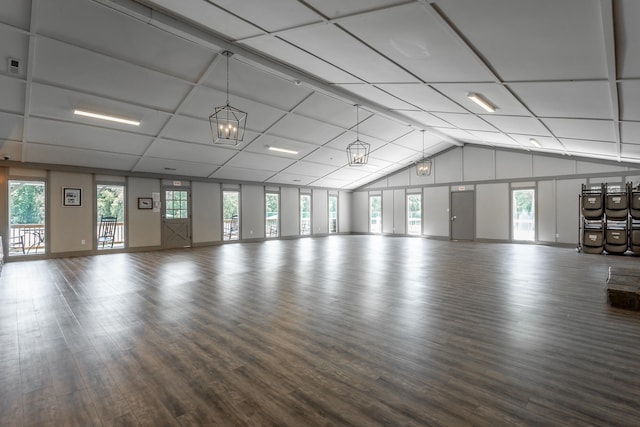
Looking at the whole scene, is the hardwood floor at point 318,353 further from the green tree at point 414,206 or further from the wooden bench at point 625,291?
the green tree at point 414,206

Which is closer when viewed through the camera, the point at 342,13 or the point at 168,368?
the point at 168,368

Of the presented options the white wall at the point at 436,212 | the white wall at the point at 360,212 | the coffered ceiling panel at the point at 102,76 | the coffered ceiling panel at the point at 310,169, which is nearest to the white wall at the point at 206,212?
the coffered ceiling panel at the point at 310,169

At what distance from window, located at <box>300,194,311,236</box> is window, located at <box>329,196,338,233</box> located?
5.02 feet

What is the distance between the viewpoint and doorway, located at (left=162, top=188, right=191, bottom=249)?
1115 cm

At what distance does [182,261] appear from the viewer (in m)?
8.15

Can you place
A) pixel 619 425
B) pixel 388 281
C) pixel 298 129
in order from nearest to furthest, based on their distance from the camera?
pixel 619 425
pixel 388 281
pixel 298 129

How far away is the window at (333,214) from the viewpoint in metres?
16.7

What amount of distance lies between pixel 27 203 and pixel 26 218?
41 cm

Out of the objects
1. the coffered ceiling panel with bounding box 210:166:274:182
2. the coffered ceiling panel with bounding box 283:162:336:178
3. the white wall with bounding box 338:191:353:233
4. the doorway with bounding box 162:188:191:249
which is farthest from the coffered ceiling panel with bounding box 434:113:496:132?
the doorway with bounding box 162:188:191:249

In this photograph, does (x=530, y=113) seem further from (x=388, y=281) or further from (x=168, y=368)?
(x=168, y=368)

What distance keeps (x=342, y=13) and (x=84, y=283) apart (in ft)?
19.7

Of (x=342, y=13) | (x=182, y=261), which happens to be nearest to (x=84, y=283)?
(x=182, y=261)

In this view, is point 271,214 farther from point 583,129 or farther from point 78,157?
point 583,129

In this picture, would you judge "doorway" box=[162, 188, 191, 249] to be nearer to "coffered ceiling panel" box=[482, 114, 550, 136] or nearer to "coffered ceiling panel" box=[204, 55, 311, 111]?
"coffered ceiling panel" box=[204, 55, 311, 111]
